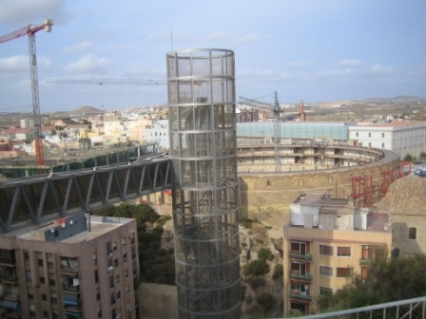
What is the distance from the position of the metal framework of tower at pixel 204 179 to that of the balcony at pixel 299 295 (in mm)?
5096

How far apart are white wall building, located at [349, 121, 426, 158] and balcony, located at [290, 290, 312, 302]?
137 feet

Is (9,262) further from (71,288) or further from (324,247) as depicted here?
(324,247)

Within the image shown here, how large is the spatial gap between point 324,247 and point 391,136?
42045 mm

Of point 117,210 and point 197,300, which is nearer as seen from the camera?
point 197,300

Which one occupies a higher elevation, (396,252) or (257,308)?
(396,252)

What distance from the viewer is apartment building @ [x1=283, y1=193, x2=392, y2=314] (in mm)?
15461

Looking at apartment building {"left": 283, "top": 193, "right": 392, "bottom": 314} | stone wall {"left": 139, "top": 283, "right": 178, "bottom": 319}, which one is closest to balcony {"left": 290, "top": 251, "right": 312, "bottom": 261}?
apartment building {"left": 283, "top": 193, "right": 392, "bottom": 314}

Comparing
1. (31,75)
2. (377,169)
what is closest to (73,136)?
(31,75)

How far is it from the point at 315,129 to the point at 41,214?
53547 millimetres

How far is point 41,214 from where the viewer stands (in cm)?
1045

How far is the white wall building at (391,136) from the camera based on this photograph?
2110 inches

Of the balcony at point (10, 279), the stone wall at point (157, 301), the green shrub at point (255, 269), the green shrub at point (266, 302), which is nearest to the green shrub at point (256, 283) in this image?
the green shrub at point (255, 269)

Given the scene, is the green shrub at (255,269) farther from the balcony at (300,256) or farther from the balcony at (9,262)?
the balcony at (9,262)

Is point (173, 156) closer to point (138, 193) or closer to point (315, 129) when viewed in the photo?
point (138, 193)
